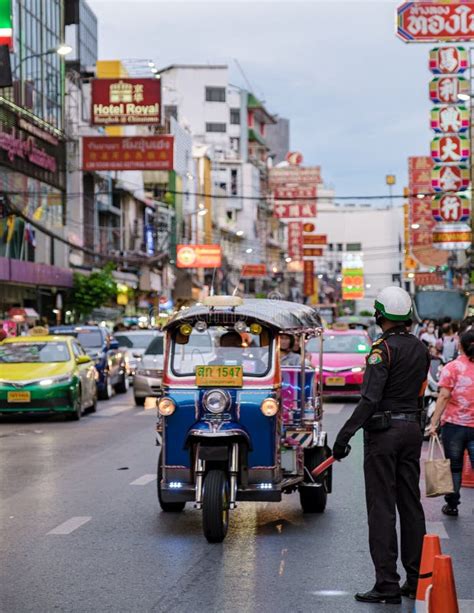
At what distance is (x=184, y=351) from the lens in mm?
10766

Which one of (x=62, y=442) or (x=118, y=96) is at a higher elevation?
(x=118, y=96)

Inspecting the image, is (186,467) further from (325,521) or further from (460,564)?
(460,564)

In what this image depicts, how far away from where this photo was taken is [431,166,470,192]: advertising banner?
45.4 metres

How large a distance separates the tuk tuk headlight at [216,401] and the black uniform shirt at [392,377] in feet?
8.19

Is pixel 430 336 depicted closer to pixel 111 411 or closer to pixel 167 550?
pixel 111 411

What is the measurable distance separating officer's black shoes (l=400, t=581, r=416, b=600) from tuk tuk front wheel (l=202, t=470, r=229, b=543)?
2.20 metres

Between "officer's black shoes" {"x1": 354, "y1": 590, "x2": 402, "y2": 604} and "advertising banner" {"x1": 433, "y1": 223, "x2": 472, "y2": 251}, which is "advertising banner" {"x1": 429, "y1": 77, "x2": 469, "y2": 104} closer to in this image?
"advertising banner" {"x1": 433, "y1": 223, "x2": 472, "y2": 251}

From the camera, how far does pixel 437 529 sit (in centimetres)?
1060

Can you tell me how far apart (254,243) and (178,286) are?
33.4 m

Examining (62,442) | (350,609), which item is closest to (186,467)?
(350,609)

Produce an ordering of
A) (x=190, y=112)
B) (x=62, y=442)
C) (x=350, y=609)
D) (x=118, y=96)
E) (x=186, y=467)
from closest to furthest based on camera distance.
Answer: (x=350, y=609) → (x=186, y=467) → (x=62, y=442) → (x=118, y=96) → (x=190, y=112)

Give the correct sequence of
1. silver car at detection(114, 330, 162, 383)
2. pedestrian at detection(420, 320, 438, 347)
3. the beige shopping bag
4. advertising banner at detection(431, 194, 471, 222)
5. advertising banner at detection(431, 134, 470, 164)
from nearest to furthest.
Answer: the beige shopping bag < pedestrian at detection(420, 320, 438, 347) < silver car at detection(114, 330, 162, 383) < advertising banner at detection(431, 134, 470, 164) < advertising banner at detection(431, 194, 471, 222)

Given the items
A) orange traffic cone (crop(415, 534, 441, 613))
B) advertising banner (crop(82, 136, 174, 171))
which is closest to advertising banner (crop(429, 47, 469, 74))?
advertising banner (crop(82, 136, 174, 171))

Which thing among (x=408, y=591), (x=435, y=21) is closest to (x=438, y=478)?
(x=408, y=591)
